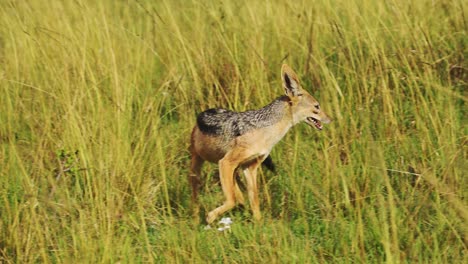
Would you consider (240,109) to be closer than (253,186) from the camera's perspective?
No

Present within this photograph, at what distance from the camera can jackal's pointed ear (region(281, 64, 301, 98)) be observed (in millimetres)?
5680

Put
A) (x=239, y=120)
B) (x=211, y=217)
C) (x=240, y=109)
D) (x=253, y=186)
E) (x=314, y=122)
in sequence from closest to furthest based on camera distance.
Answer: (x=211, y=217), (x=253, y=186), (x=239, y=120), (x=314, y=122), (x=240, y=109)

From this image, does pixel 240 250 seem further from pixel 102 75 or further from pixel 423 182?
pixel 102 75

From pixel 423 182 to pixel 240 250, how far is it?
1.36 metres

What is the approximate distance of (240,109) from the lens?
6.67m

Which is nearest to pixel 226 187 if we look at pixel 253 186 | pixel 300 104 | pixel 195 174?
pixel 253 186

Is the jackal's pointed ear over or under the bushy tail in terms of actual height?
over

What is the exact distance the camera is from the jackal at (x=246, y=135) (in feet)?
18.0

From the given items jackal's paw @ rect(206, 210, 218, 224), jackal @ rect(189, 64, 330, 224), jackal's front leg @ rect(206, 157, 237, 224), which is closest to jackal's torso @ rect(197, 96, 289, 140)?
jackal @ rect(189, 64, 330, 224)

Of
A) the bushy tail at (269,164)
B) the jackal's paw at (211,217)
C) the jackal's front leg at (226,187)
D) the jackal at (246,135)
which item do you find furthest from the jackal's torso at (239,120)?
the jackal's paw at (211,217)

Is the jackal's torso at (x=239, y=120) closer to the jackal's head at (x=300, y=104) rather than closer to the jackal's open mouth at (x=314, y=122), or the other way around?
the jackal's head at (x=300, y=104)

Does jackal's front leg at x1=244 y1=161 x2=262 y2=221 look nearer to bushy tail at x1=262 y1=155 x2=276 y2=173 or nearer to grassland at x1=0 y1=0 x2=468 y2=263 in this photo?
grassland at x1=0 y1=0 x2=468 y2=263

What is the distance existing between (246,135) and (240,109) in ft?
3.73

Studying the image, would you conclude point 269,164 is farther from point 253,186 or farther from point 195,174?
point 195,174
